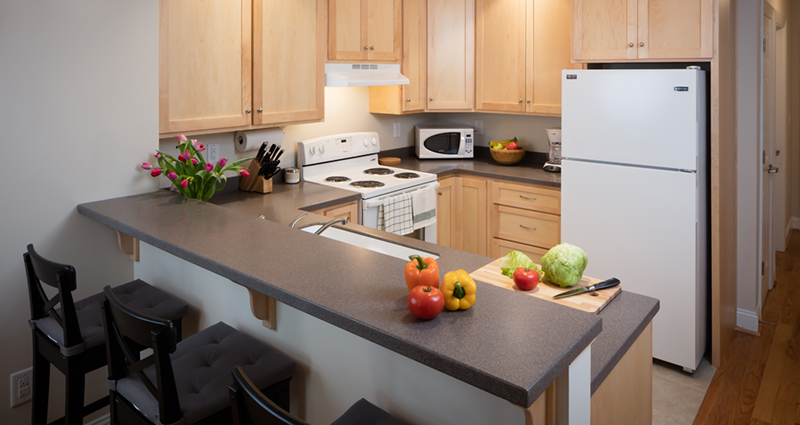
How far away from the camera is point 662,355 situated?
9.97 feet

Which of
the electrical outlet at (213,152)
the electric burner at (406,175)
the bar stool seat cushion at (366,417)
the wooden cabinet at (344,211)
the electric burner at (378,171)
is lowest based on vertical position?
the bar stool seat cushion at (366,417)

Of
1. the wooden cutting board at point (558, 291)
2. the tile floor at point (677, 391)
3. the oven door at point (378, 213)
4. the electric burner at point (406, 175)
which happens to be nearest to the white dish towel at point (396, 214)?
the oven door at point (378, 213)

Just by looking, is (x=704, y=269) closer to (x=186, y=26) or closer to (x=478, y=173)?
(x=478, y=173)

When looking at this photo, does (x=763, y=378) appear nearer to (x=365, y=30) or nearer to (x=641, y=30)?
(x=641, y=30)

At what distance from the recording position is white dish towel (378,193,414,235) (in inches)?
132

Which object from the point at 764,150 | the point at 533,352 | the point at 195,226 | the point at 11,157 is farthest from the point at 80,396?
the point at 764,150

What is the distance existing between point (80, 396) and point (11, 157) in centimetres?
90

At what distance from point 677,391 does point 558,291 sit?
62.3 inches

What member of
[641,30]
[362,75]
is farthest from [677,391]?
[362,75]

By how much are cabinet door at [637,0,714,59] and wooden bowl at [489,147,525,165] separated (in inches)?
51.0

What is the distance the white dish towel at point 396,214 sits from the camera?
3.35 meters

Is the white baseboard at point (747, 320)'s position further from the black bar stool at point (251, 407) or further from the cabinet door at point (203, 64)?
the black bar stool at point (251, 407)

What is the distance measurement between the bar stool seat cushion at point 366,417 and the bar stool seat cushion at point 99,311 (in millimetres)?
880

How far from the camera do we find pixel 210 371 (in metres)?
1.54
